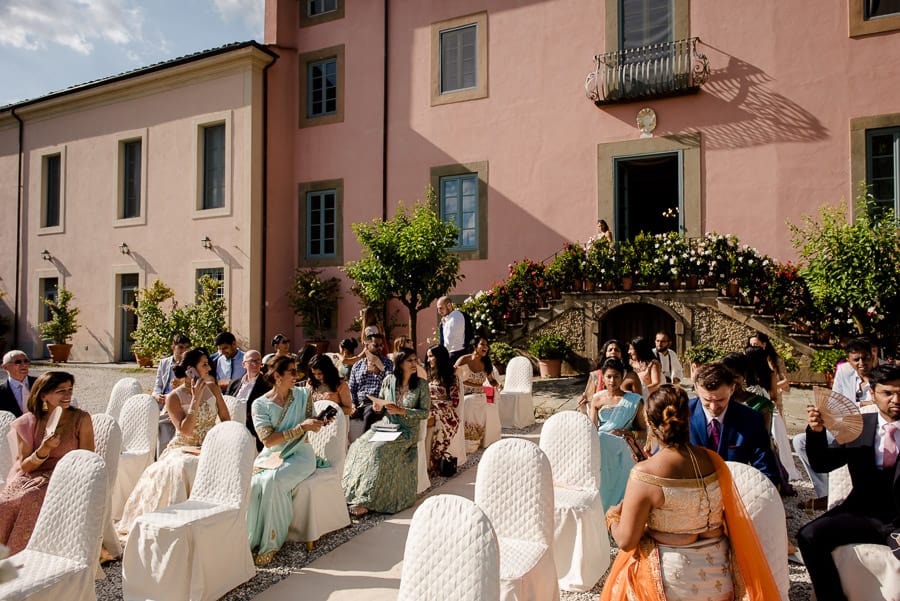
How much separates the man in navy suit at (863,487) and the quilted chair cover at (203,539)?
11.0ft

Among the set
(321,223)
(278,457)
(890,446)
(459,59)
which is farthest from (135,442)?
(459,59)

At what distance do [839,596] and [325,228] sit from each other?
13776 mm

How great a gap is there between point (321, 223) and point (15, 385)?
10056mm

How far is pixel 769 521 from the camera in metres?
2.91

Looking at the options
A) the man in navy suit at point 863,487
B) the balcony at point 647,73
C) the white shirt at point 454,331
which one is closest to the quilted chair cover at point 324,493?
the man in navy suit at point 863,487

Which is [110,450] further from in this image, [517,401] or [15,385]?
[517,401]

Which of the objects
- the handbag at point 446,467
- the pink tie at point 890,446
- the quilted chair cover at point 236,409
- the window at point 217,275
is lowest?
the handbag at point 446,467

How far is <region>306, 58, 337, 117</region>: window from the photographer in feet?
50.7

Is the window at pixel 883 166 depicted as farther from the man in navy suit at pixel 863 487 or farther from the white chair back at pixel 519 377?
the man in navy suit at pixel 863 487

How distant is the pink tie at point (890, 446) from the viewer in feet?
10.9

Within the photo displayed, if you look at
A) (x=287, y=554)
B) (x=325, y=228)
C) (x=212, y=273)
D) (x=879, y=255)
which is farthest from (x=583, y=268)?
(x=212, y=273)

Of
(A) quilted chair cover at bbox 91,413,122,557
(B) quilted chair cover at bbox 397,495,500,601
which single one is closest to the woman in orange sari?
(B) quilted chair cover at bbox 397,495,500,601

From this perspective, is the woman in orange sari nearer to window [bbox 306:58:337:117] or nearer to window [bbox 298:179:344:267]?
window [bbox 298:179:344:267]

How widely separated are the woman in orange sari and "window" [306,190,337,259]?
13360mm
